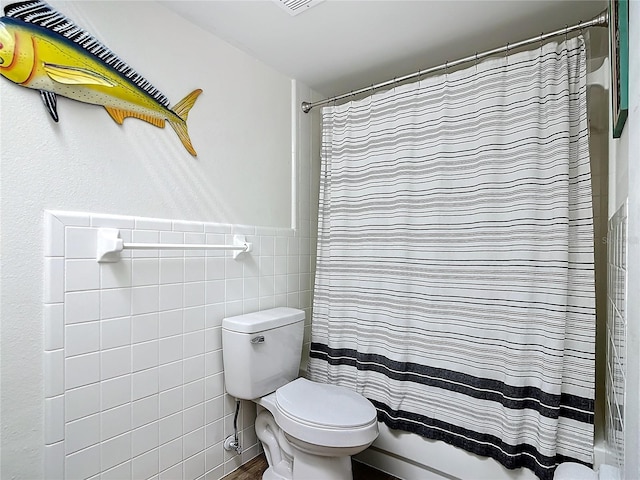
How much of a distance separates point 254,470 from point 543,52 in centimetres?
237

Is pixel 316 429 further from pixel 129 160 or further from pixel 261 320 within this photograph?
pixel 129 160

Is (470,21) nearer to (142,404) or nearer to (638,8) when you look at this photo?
(638,8)

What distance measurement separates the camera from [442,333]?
5.47 feet

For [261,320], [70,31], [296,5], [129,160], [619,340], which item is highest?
[296,5]

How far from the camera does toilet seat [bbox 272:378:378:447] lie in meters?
1.40

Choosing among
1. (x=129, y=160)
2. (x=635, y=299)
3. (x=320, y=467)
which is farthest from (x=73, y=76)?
(x=320, y=467)

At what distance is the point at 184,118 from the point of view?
158cm

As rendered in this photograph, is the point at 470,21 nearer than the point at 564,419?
No

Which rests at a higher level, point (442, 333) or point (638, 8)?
point (638, 8)

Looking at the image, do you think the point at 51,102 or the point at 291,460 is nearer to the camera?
the point at 51,102

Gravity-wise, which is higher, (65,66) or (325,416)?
(65,66)

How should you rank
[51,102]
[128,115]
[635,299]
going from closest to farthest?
1. [635,299]
2. [51,102]
3. [128,115]

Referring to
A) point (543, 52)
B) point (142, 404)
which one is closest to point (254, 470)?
point (142, 404)

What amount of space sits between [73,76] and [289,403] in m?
1.51
